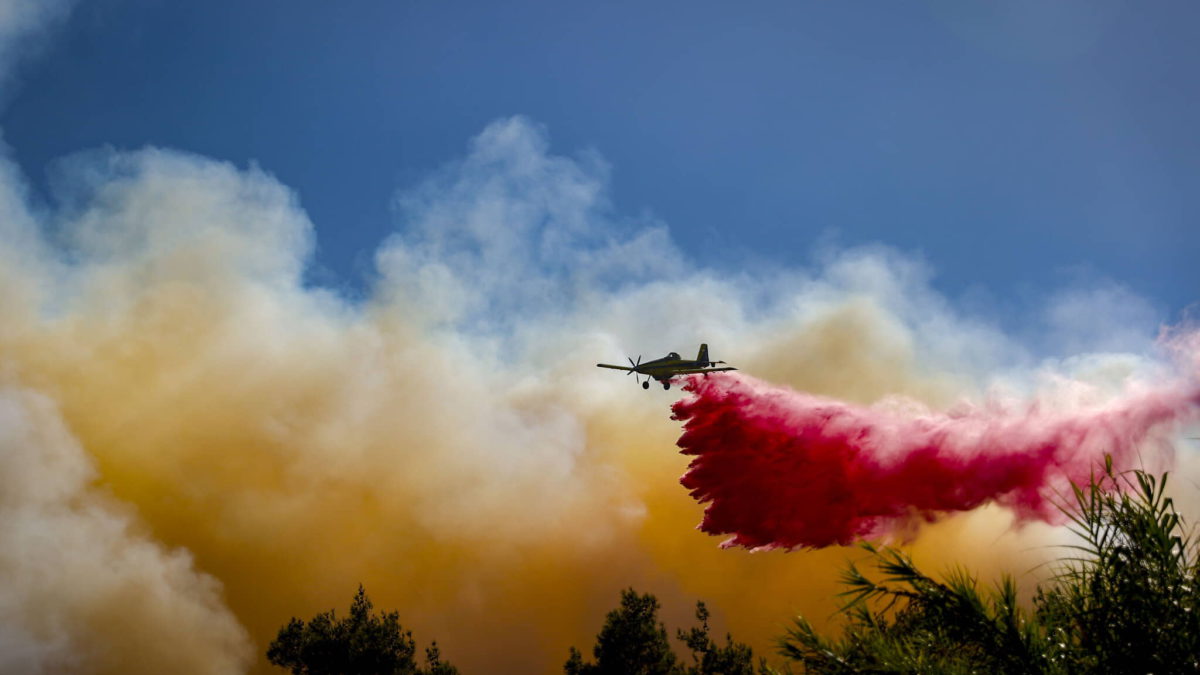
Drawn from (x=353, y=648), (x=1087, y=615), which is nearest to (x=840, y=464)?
(x=1087, y=615)

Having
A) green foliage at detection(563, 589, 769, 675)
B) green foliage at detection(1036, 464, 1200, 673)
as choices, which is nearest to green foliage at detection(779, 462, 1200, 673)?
green foliage at detection(1036, 464, 1200, 673)

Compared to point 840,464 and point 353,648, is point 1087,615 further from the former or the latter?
point 353,648

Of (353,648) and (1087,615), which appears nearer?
(1087,615)

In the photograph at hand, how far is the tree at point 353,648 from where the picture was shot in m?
82.2

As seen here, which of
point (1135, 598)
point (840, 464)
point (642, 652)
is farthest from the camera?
point (642, 652)

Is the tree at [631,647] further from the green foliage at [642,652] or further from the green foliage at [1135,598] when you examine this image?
the green foliage at [1135,598]

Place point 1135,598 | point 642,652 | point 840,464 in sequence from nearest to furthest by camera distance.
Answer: point 1135,598 → point 840,464 → point 642,652

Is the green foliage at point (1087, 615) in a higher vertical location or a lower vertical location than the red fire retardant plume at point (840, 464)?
lower

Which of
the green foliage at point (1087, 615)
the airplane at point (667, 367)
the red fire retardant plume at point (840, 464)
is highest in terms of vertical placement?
the airplane at point (667, 367)

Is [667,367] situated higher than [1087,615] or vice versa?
[667,367]

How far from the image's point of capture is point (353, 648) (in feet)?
271

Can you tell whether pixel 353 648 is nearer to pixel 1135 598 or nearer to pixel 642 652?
pixel 642 652

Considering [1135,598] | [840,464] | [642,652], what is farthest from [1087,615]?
[642,652]

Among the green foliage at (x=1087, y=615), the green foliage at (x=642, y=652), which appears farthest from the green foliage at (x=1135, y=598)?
the green foliage at (x=642, y=652)
